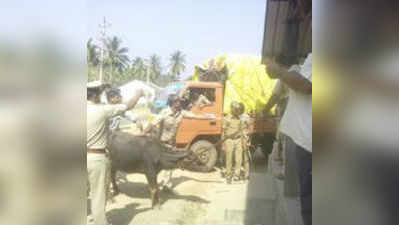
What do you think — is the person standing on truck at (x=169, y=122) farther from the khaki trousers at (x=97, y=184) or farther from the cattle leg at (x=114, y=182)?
the khaki trousers at (x=97, y=184)

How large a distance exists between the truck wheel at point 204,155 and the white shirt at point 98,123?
3.04m

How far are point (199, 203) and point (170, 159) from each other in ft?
2.41

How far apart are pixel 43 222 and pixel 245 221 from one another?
2.65 meters

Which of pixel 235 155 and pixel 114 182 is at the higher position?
pixel 235 155

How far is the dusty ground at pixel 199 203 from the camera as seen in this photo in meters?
3.57

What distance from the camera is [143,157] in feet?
13.1

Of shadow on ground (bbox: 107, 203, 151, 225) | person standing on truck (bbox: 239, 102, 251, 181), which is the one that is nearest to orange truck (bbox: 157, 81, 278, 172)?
person standing on truck (bbox: 239, 102, 251, 181)

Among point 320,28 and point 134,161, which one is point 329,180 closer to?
point 320,28

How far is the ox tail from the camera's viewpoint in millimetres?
3938

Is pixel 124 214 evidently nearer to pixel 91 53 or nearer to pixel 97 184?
pixel 97 184

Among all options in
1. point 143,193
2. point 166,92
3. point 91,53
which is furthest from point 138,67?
point 91,53

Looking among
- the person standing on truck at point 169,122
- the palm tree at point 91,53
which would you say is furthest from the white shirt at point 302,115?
the person standing on truck at point 169,122

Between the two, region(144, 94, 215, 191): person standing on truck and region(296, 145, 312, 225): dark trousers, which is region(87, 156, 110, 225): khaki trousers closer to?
region(144, 94, 215, 191): person standing on truck

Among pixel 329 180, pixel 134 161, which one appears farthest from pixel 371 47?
pixel 134 161
